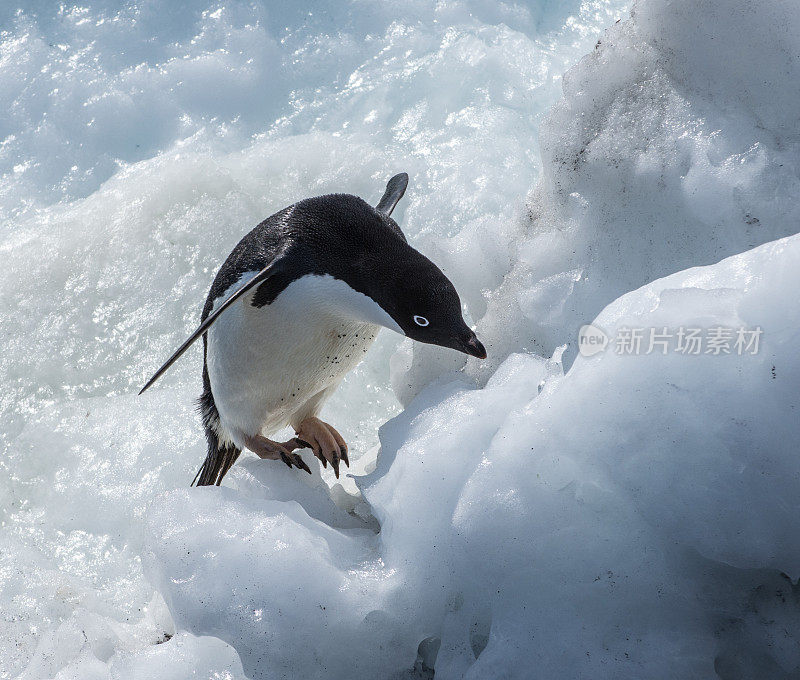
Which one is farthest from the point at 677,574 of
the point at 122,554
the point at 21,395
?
the point at 21,395

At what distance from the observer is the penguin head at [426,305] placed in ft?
5.55

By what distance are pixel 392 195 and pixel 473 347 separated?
2.60 feet

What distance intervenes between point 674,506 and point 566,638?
253 millimetres

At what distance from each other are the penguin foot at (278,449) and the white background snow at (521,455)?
4 cm

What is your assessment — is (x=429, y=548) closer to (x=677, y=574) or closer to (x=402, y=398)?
(x=677, y=574)

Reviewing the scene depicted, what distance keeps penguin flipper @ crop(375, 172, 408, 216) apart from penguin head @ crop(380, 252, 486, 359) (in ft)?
1.56

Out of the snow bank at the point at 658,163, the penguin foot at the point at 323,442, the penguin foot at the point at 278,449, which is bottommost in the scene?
the penguin foot at the point at 323,442

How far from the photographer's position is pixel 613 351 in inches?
52.0

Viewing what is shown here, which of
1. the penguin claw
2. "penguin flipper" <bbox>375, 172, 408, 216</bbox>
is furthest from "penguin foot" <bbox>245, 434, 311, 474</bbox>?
"penguin flipper" <bbox>375, 172, 408, 216</bbox>

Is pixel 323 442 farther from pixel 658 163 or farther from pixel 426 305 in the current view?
pixel 658 163

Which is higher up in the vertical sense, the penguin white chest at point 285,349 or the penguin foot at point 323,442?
the penguin white chest at point 285,349

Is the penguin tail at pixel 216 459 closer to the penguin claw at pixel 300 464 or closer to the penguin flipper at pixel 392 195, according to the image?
the penguin claw at pixel 300 464

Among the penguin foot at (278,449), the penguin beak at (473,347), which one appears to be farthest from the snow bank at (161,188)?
the penguin beak at (473,347)

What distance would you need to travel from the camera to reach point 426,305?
1.71 metres
